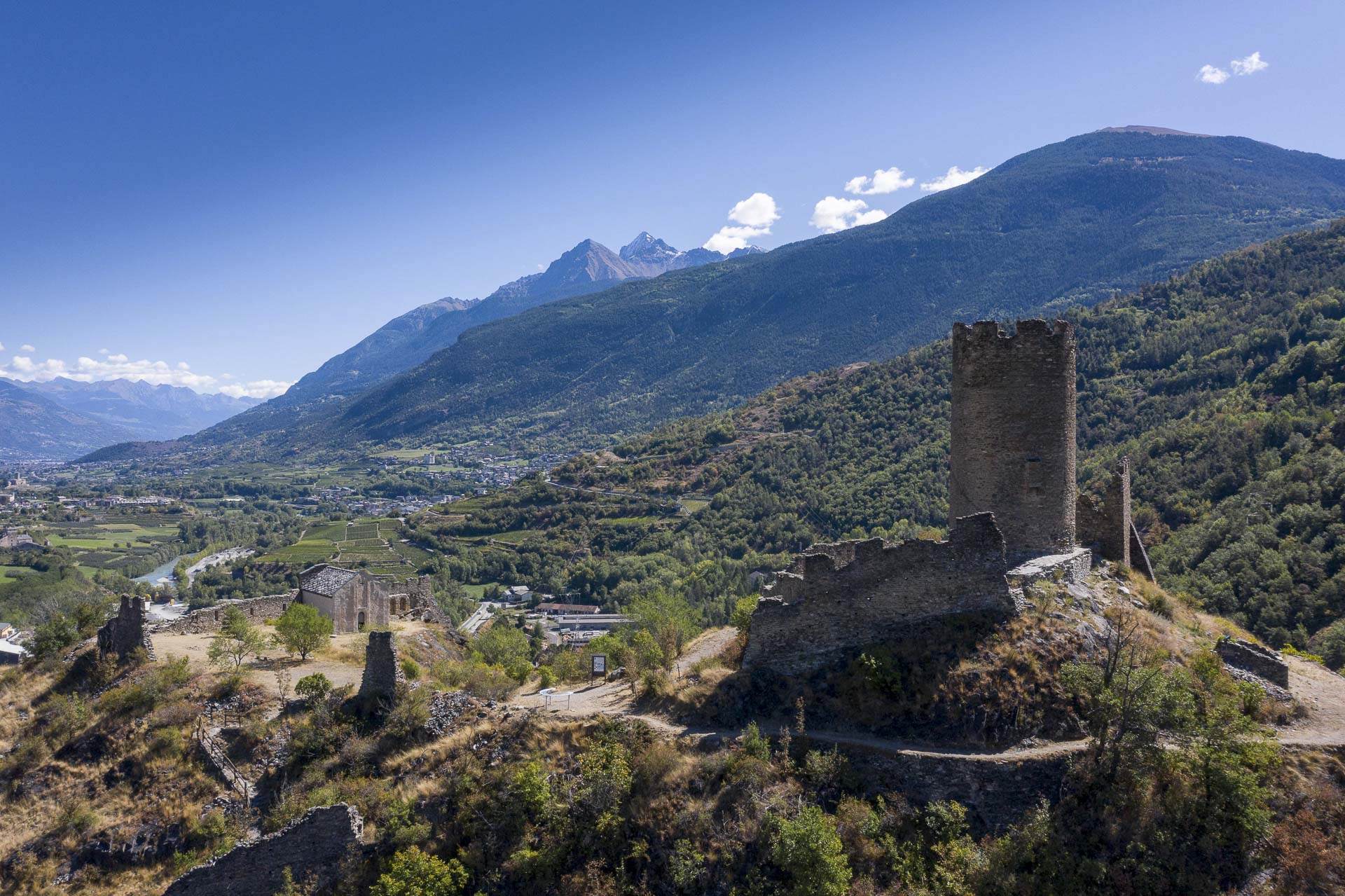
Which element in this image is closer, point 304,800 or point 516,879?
point 516,879

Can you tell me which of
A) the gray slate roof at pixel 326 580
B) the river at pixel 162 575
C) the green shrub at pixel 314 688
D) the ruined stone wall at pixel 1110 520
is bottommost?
the river at pixel 162 575

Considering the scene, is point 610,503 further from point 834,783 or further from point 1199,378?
point 834,783

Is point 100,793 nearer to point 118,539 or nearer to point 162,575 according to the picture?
point 162,575

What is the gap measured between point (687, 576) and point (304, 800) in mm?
65431

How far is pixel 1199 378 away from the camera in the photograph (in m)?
98.9

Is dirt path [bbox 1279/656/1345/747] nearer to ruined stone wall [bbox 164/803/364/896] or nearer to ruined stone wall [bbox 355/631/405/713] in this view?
ruined stone wall [bbox 164/803/364/896]

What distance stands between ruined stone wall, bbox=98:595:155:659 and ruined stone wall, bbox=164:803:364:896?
36.8 feet

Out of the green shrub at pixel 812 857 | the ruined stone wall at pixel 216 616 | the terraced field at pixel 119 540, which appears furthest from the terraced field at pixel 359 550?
the green shrub at pixel 812 857

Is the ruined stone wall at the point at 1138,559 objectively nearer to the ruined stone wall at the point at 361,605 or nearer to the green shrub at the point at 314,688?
the green shrub at the point at 314,688

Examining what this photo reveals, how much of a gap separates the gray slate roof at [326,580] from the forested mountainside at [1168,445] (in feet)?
165

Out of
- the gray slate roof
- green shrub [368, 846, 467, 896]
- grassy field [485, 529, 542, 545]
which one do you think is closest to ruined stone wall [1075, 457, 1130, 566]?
green shrub [368, 846, 467, 896]

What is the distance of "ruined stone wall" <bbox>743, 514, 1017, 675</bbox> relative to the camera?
63.6ft

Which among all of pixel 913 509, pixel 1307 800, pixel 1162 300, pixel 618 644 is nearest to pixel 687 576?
pixel 913 509

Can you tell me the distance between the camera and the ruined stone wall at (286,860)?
1853cm
